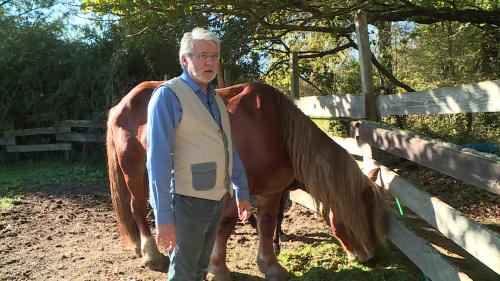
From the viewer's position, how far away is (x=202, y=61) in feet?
6.91

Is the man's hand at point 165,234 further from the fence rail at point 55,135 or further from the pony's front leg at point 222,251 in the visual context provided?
the fence rail at point 55,135

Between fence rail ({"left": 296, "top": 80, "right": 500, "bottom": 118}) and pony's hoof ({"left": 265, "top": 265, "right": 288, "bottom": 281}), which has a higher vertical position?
fence rail ({"left": 296, "top": 80, "right": 500, "bottom": 118})

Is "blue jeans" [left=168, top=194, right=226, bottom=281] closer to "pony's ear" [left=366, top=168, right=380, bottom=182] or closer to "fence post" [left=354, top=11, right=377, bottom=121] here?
"pony's ear" [left=366, top=168, right=380, bottom=182]

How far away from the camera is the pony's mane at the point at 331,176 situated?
10.9 feet

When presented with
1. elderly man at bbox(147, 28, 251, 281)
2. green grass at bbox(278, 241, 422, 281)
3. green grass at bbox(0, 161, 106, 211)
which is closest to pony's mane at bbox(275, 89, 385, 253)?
green grass at bbox(278, 241, 422, 281)

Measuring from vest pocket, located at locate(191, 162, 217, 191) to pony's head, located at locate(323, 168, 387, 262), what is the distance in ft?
4.89

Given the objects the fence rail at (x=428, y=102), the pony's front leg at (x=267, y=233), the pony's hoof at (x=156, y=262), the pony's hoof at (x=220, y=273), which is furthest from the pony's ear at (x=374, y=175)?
the pony's hoof at (x=156, y=262)

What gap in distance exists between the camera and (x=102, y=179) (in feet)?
27.4

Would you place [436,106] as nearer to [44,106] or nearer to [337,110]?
[337,110]

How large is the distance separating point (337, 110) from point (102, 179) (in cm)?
548

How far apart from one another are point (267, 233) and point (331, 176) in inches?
35.7

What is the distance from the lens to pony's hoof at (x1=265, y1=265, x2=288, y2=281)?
361cm

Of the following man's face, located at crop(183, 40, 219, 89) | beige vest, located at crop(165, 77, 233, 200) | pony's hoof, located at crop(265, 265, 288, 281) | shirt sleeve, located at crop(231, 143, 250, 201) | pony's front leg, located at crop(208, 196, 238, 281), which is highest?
man's face, located at crop(183, 40, 219, 89)

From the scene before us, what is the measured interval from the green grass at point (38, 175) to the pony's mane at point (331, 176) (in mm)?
4855
